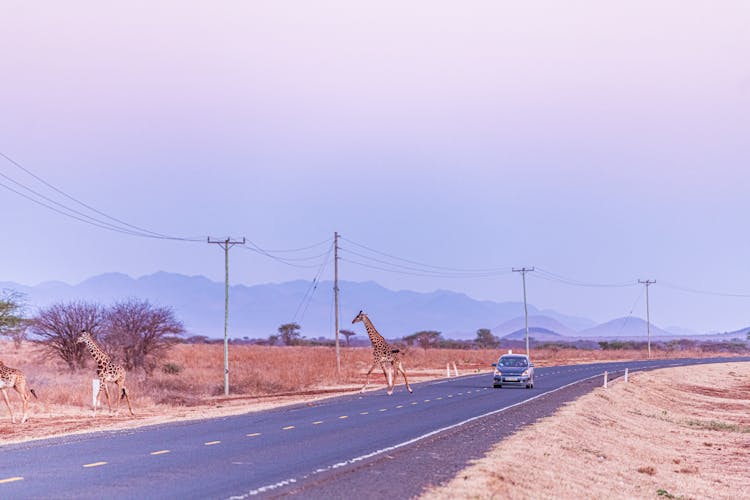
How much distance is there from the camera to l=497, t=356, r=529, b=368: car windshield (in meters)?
42.3

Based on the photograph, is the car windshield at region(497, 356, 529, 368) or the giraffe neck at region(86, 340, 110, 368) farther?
the car windshield at region(497, 356, 529, 368)

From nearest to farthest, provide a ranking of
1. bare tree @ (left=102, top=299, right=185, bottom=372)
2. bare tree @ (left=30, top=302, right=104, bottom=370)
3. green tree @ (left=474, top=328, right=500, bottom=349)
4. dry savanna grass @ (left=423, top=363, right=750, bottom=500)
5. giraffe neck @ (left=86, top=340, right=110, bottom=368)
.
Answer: dry savanna grass @ (left=423, top=363, right=750, bottom=500)
giraffe neck @ (left=86, top=340, right=110, bottom=368)
bare tree @ (left=30, top=302, right=104, bottom=370)
bare tree @ (left=102, top=299, right=185, bottom=372)
green tree @ (left=474, top=328, right=500, bottom=349)

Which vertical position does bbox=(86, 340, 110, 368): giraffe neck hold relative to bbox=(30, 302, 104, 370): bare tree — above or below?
below

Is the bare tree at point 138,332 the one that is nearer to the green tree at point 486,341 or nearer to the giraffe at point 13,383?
the giraffe at point 13,383

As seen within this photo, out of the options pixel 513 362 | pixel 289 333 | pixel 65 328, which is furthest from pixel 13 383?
pixel 289 333

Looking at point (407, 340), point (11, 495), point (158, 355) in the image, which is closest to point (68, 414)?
point (11, 495)

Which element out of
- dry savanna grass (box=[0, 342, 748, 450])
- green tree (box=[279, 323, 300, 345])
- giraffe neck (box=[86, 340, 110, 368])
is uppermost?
green tree (box=[279, 323, 300, 345])

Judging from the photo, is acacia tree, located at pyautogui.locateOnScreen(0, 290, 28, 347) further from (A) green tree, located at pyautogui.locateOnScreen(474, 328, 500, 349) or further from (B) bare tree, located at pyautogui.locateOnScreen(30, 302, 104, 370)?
(A) green tree, located at pyautogui.locateOnScreen(474, 328, 500, 349)

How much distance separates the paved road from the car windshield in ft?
47.9

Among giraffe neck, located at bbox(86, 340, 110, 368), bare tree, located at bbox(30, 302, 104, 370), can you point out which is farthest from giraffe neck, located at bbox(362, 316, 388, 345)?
bare tree, located at bbox(30, 302, 104, 370)

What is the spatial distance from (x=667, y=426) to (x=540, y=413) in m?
8.24

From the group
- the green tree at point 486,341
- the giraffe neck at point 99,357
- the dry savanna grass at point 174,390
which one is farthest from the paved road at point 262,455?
the green tree at point 486,341

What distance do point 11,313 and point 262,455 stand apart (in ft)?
95.5

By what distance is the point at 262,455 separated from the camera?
1634cm
